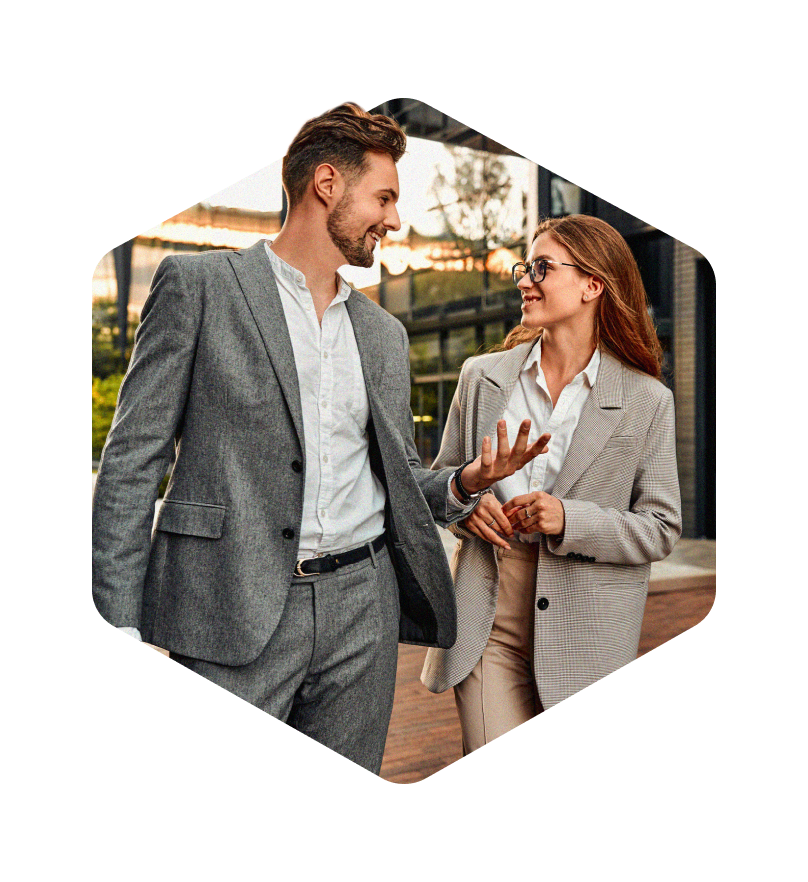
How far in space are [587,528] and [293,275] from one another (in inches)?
35.2

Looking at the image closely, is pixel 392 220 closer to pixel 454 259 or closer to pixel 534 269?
pixel 454 259

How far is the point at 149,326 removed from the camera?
1.86 meters

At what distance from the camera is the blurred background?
75.7 inches

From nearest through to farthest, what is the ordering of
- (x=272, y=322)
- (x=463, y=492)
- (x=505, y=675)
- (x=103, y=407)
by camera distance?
(x=272, y=322) < (x=463, y=492) < (x=505, y=675) < (x=103, y=407)

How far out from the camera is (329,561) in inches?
74.2

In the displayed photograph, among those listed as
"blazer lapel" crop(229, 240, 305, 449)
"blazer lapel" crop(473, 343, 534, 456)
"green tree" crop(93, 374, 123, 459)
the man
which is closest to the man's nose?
Answer: the man

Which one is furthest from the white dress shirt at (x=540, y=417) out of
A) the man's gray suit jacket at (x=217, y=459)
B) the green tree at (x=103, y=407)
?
the green tree at (x=103, y=407)

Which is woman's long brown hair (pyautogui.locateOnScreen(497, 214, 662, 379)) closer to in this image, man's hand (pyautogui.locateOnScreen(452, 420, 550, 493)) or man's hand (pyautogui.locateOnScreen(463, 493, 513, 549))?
man's hand (pyautogui.locateOnScreen(452, 420, 550, 493))

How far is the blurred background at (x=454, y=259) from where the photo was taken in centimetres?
192

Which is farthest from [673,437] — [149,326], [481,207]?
[149,326]

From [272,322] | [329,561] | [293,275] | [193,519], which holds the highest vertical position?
[293,275]

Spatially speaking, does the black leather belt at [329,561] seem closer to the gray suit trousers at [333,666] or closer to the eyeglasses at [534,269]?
the gray suit trousers at [333,666]

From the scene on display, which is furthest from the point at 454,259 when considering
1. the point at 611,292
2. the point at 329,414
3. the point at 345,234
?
the point at 329,414

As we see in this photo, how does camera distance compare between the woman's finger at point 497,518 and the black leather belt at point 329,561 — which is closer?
the black leather belt at point 329,561
